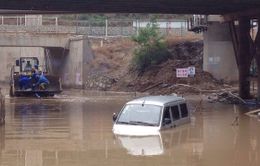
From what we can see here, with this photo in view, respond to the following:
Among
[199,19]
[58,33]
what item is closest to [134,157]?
[199,19]

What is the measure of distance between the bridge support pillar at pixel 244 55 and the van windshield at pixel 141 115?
21.4m

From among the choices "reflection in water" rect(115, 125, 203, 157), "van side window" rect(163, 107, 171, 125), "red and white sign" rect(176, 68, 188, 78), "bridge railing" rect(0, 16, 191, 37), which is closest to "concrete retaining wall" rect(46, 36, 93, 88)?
"bridge railing" rect(0, 16, 191, 37)

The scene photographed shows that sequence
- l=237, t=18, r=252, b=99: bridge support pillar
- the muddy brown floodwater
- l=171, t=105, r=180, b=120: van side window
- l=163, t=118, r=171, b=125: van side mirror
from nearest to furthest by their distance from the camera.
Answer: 1. the muddy brown floodwater
2. l=163, t=118, r=171, b=125: van side mirror
3. l=171, t=105, r=180, b=120: van side window
4. l=237, t=18, r=252, b=99: bridge support pillar

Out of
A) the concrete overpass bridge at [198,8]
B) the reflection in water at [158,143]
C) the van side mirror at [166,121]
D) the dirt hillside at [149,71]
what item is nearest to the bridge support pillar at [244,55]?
the concrete overpass bridge at [198,8]

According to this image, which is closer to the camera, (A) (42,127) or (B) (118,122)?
(B) (118,122)

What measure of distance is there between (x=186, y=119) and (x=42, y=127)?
231 inches

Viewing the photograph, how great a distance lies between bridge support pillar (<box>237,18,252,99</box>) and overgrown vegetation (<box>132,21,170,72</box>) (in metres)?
15.3

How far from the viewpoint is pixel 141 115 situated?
19469 mm

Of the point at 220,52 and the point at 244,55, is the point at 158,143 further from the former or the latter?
the point at 220,52

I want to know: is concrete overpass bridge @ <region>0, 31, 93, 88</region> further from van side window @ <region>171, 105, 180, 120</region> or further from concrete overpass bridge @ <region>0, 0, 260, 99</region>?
van side window @ <region>171, 105, 180, 120</region>

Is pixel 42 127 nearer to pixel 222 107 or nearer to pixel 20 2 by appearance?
pixel 20 2

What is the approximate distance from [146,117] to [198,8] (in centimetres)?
1854

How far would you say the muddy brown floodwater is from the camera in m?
15.6

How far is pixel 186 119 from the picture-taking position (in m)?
21.9
